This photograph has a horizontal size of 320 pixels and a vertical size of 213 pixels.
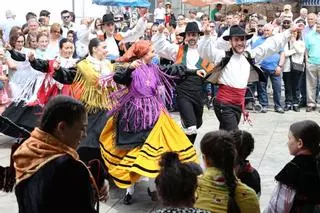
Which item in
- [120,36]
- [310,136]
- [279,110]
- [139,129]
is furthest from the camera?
[279,110]

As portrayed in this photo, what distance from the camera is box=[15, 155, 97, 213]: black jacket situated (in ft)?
9.18

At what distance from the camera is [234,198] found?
3480mm

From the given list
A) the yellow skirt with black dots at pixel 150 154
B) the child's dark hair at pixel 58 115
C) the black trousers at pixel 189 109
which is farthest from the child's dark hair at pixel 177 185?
the black trousers at pixel 189 109

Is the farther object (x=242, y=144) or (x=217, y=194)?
(x=242, y=144)

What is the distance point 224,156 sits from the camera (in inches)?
135

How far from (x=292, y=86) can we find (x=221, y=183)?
30.5 ft

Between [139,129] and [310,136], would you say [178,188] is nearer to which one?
[310,136]

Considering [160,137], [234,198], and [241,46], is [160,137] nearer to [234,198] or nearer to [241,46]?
[241,46]

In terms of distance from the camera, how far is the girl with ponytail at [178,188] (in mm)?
2758

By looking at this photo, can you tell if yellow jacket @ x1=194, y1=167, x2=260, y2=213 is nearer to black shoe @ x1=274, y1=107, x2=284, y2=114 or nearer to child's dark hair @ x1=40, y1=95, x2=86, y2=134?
child's dark hair @ x1=40, y1=95, x2=86, y2=134

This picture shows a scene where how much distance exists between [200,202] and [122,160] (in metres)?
2.71

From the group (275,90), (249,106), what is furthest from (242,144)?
(249,106)

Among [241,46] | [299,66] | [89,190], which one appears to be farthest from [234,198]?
[299,66]

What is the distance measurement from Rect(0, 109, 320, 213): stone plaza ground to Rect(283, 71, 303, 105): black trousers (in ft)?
0.92
